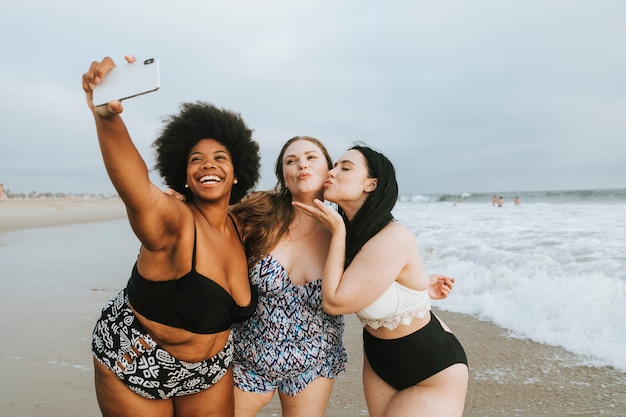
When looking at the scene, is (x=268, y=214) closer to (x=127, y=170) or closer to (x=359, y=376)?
(x=127, y=170)

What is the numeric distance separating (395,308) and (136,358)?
4.73 ft

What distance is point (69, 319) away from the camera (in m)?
6.73

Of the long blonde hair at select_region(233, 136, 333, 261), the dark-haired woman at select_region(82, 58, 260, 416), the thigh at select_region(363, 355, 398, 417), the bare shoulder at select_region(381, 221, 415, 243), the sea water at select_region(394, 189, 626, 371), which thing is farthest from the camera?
the sea water at select_region(394, 189, 626, 371)

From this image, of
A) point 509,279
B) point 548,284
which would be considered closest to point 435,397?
point 548,284

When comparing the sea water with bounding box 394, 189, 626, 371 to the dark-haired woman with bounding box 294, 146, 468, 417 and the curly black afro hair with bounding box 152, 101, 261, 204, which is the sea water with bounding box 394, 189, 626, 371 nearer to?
the dark-haired woman with bounding box 294, 146, 468, 417

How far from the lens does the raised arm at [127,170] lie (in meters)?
1.85

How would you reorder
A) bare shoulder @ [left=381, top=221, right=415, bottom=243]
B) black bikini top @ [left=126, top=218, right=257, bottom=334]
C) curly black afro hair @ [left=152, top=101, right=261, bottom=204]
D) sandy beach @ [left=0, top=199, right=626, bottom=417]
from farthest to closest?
sandy beach @ [left=0, top=199, right=626, bottom=417], curly black afro hair @ [left=152, top=101, right=261, bottom=204], bare shoulder @ [left=381, top=221, right=415, bottom=243], black bikini top @ [left=126, top=218, right=257, bottom=334]

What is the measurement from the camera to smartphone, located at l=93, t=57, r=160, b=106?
66.3 inches

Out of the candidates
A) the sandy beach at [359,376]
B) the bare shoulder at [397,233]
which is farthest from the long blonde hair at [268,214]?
the sandy beach at [359,376]

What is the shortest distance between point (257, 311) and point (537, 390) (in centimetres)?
312

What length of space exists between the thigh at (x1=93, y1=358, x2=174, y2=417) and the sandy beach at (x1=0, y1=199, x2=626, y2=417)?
185 cm

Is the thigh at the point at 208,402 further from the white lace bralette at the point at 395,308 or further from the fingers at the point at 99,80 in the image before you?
the fingers at the point at 99,80

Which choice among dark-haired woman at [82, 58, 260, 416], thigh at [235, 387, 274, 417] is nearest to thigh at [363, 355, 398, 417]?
thigh at [235, 387, 274, 417]

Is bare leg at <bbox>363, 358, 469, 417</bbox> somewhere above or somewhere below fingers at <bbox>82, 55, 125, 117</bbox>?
below
